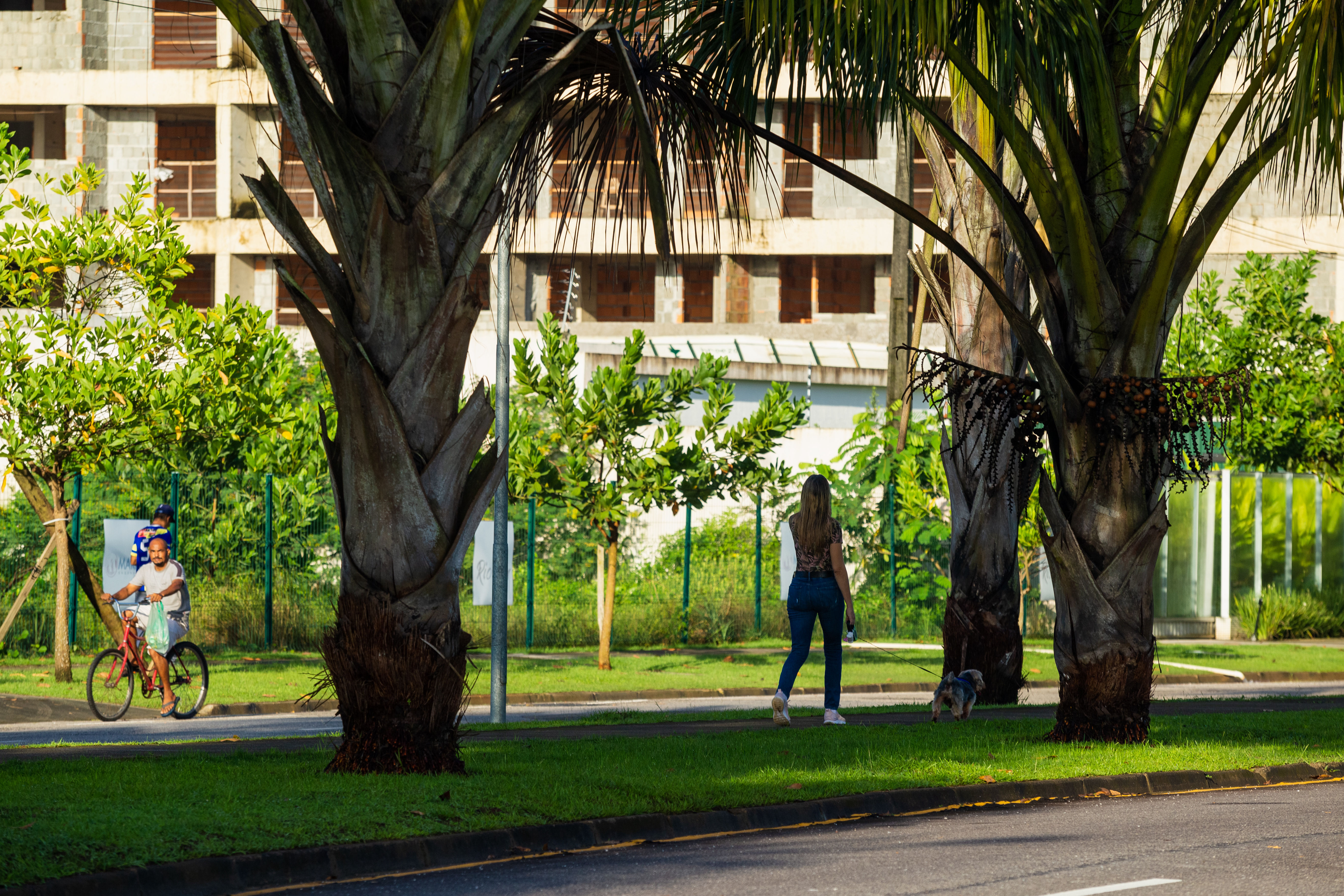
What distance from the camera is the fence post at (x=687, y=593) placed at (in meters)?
25.3

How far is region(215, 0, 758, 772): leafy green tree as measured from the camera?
25.8 ft

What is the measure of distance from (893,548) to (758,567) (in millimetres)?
2933

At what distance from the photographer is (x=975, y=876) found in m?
6.47

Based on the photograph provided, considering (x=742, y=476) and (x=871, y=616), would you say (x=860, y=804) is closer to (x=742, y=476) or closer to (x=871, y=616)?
(x=742, y=476)

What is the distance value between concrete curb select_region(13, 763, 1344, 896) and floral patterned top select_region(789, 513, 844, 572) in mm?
3500

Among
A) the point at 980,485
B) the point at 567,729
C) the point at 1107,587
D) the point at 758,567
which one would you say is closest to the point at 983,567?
the point at 980,485

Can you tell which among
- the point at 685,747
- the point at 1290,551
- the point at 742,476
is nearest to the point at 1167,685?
the point at 742,476

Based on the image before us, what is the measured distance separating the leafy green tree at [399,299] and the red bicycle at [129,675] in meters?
7.39

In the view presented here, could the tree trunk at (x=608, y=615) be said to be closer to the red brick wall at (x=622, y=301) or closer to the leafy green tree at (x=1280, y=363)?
the leafy green tree at (x=1280, y=363)

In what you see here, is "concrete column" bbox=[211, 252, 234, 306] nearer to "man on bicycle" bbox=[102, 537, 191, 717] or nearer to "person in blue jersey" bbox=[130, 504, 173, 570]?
"person in blue jersey" bbox=[130, 504, 173, 570]

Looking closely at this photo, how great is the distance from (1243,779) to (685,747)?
141 inches

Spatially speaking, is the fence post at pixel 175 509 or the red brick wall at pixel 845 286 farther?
the red brick wall at pixel 845 286

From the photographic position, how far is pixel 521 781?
8109 millimetres

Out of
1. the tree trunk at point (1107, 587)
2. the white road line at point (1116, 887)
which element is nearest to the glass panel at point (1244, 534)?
the tree trunk at point (1107, 587)
